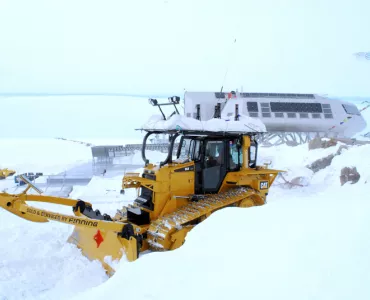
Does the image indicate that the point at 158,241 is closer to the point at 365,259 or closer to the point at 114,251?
the point at 114,251

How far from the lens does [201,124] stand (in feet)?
20.4

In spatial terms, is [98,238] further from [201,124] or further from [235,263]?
[235,263]

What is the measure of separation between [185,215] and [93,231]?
62.5 inches

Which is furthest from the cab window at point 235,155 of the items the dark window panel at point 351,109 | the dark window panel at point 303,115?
the dark window panel at point 351,109

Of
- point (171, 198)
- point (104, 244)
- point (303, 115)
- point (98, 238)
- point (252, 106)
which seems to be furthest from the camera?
point (303, 115)

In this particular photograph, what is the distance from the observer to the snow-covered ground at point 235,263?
2.67 metres

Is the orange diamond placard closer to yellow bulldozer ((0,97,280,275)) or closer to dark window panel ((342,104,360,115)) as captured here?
yellow bulldozer ((0,97,280,275))

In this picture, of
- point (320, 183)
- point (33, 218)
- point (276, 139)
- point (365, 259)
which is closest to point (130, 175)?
point (33, 218)

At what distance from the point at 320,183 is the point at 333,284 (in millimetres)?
11099

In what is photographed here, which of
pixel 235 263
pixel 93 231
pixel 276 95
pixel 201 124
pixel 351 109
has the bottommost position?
pixel 93 231

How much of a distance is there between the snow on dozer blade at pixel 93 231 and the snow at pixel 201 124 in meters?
1.84

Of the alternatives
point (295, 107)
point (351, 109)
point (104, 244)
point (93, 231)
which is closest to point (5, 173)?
point (93, 231)

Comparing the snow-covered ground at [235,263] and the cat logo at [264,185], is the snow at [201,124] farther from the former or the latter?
the snow-covered ground at [235,263]

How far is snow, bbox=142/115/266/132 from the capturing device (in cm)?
597
